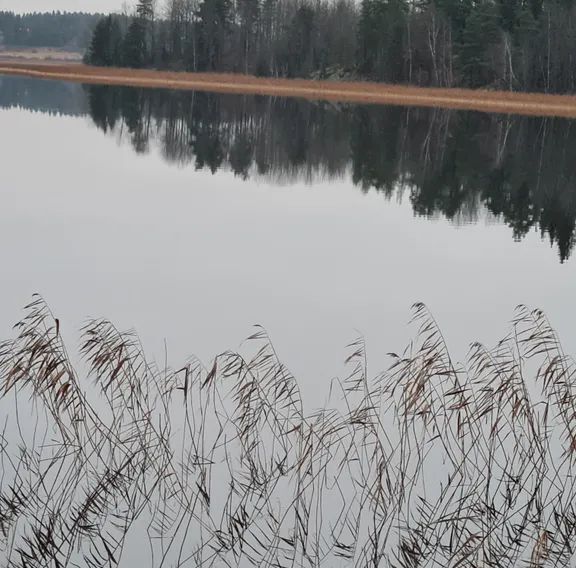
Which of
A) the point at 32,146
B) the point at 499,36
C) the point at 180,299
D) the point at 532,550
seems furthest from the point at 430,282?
the point at 499,36

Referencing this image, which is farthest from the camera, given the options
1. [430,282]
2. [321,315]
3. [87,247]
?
[87,247]

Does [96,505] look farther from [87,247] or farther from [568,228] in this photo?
[568,228]

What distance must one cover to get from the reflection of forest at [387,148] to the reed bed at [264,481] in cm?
1040

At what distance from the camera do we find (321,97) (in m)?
67.4

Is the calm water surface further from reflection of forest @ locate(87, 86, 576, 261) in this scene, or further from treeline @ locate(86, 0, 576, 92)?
treeline @ locate(86, 0, 576, 92)

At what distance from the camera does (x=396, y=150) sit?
114 ft

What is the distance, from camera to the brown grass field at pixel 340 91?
59.8 m

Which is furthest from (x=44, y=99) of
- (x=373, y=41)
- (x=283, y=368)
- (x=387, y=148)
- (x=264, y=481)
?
(x=264, y=481)

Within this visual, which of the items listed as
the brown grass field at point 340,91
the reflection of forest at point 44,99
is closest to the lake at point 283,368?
the reflection of forest at point 44,99

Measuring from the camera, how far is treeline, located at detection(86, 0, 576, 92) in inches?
2591

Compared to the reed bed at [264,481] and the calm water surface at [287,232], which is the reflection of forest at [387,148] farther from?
the reed bed at [264,481]

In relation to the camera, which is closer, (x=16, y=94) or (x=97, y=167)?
(x=97, y=167)

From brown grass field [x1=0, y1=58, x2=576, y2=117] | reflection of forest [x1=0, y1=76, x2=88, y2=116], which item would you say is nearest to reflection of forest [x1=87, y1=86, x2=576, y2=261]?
reflection of forest [x1=0, y1=76, x2=88, y2=116]

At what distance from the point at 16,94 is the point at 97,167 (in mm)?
35612
